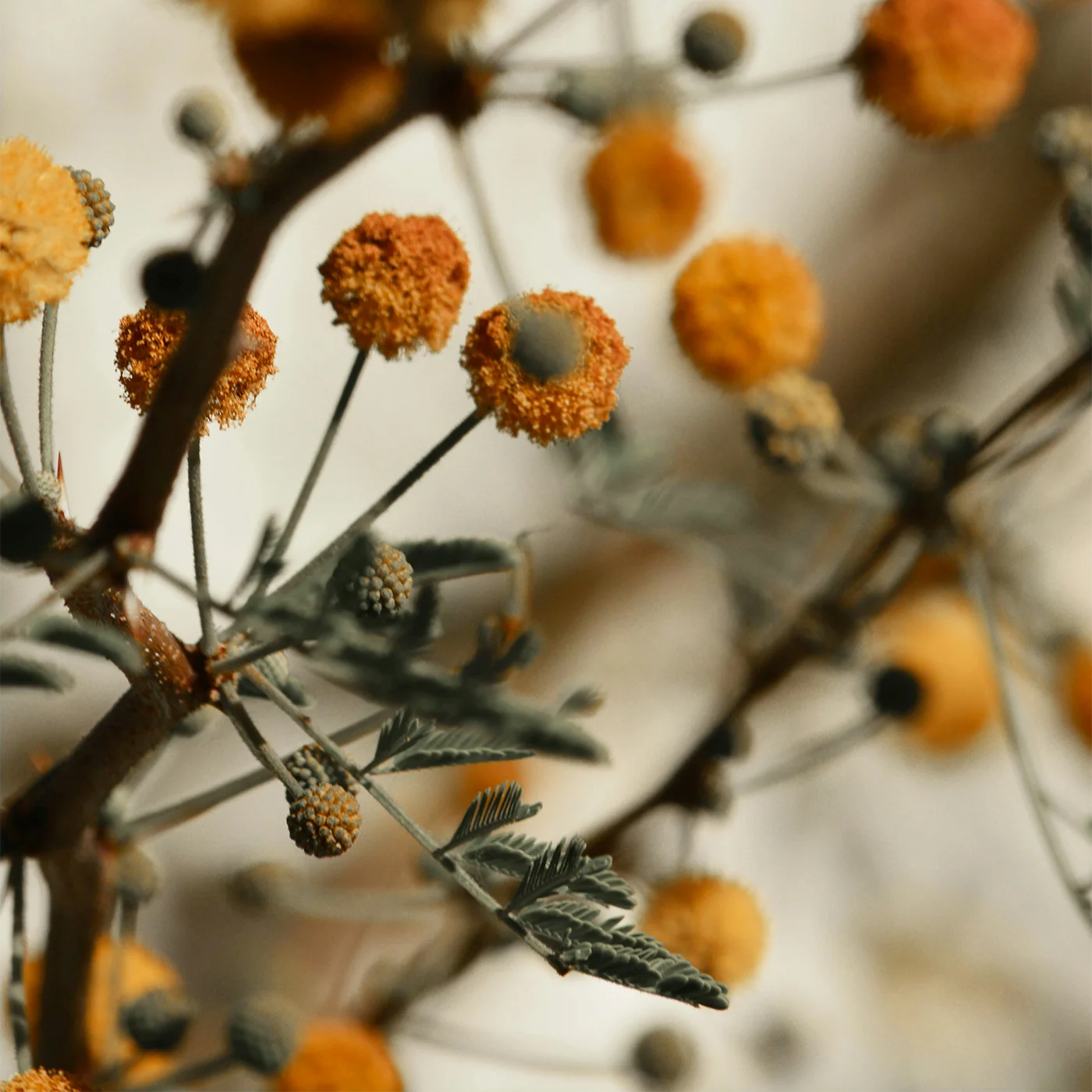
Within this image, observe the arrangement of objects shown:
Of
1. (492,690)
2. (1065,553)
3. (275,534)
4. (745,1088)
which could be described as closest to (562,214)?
(1065,553)

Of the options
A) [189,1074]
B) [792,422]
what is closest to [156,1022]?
[189,1074]

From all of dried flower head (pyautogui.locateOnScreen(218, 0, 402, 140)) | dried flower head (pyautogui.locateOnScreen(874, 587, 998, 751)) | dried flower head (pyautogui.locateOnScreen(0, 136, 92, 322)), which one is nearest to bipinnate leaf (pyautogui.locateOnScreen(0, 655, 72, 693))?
dried flower head (pyautogui.locateOnScreen(0, 136, 92, 322))

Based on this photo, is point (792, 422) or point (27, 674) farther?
point (792, 422)

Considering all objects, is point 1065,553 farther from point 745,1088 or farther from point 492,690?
point 492,690

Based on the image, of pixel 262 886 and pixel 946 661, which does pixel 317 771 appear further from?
pixel 946 661

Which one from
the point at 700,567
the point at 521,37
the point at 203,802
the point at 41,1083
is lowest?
the point at 41,1083

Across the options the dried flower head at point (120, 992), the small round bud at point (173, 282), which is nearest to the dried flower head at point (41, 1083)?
the dried flower head at point (120, 992)
